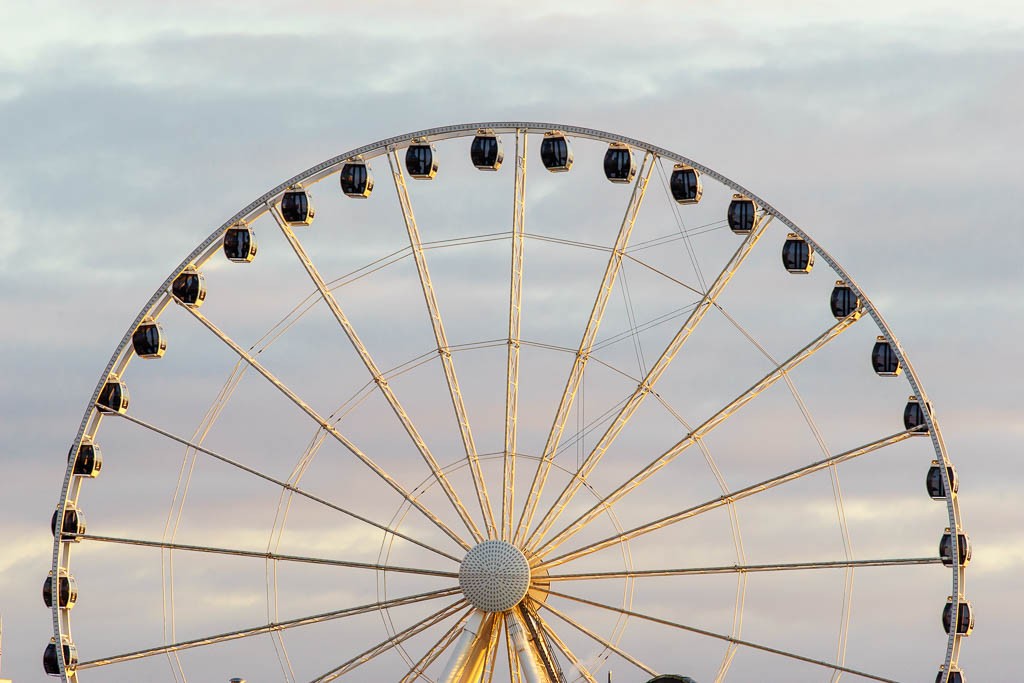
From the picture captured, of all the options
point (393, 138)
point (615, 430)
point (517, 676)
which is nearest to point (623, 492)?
point (615, 430)

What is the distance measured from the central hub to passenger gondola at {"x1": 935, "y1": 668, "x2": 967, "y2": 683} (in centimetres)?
935

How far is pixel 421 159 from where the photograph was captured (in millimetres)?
56375

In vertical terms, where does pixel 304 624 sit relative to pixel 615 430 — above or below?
below

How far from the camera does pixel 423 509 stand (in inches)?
2112

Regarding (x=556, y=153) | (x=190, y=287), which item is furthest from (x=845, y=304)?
(x=190, y=287)

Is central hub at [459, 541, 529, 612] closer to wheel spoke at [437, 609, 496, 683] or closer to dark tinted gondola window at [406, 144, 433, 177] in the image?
wheel spoke at [437, 609, 496, 683]

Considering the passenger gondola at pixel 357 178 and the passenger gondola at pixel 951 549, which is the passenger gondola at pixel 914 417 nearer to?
the passenger gondola at pixel 951 549

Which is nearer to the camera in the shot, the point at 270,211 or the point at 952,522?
the point at 952,522

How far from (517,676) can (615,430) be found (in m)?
5.94

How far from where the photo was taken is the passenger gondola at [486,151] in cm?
5609

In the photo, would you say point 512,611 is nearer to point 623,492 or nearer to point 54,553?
point 623,492

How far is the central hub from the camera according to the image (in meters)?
52.4

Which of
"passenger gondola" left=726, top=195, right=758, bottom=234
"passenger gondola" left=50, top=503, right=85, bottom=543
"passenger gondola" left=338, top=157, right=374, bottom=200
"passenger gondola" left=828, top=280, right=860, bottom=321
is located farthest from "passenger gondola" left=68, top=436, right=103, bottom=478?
"passenger gondola" left=828, top=280, right=860, bottom=321

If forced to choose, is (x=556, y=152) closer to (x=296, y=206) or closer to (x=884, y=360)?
(x=296, y=206)
